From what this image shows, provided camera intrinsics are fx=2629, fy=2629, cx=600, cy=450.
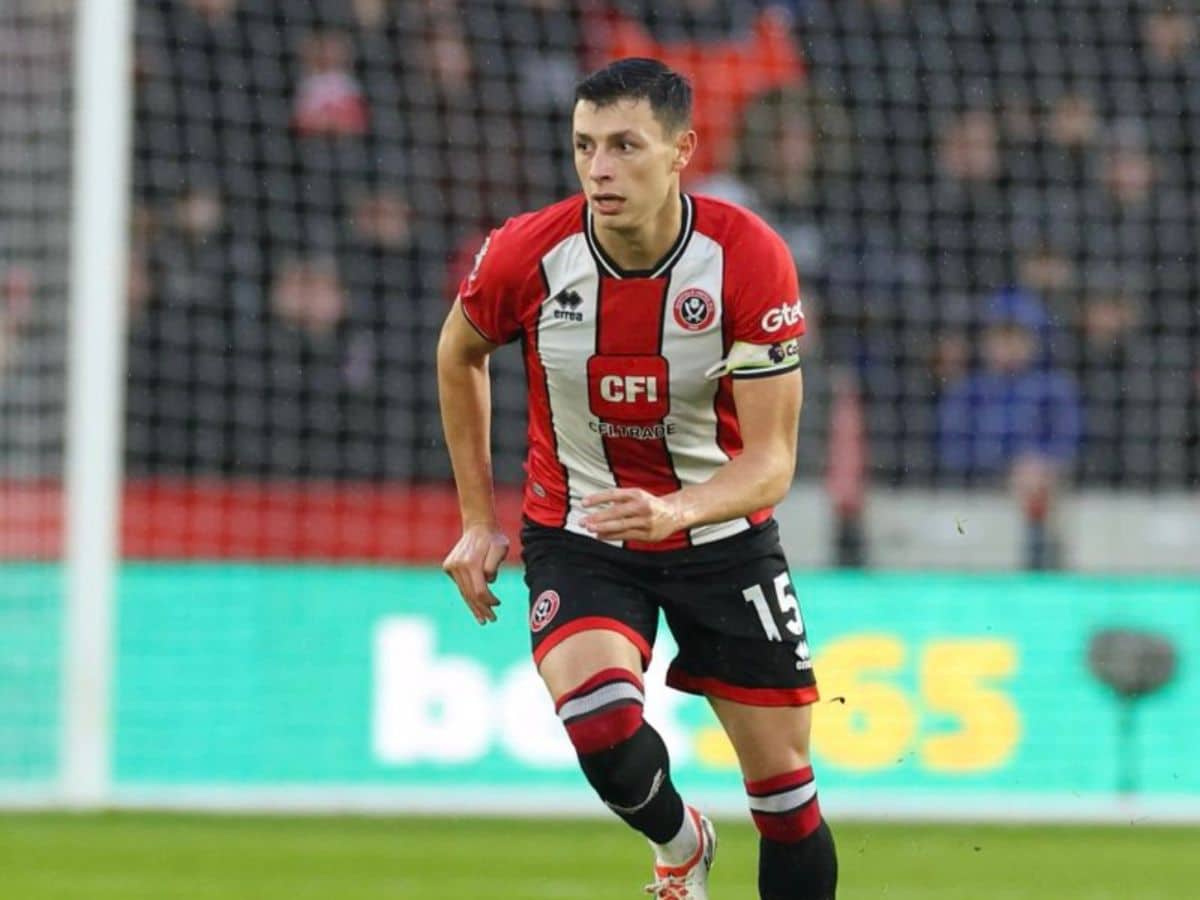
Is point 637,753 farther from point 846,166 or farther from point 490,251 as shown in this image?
point 846,166

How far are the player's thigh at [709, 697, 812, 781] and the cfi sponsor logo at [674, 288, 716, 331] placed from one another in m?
0.91

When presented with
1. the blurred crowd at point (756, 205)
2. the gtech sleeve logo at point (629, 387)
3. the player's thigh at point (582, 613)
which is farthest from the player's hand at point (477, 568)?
the blurred crowd at point (756, 205)

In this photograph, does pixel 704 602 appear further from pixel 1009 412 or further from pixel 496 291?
pixel 1009 412

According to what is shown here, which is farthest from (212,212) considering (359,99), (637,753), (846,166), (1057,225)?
(637,753)

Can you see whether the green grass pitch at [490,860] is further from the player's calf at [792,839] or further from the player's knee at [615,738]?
the player's knee at [615,738]

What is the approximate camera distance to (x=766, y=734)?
20.4 ft

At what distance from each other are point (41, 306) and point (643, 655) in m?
5.81

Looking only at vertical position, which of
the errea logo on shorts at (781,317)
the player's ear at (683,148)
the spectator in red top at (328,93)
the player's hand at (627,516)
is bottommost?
the player's hand at (627,516)

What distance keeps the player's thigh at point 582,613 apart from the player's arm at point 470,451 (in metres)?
0.12

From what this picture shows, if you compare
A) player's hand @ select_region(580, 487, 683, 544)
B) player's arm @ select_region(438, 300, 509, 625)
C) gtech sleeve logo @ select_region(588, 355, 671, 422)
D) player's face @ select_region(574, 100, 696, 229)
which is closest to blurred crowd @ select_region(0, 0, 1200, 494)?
player's arm @ select_region(438, 300, 509, 625)

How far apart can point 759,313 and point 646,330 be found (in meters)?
0.26

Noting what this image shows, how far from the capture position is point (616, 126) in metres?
5.86

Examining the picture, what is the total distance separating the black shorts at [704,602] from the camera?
6.13 m

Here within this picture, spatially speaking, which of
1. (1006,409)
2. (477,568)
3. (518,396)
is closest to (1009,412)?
(1006,409)
